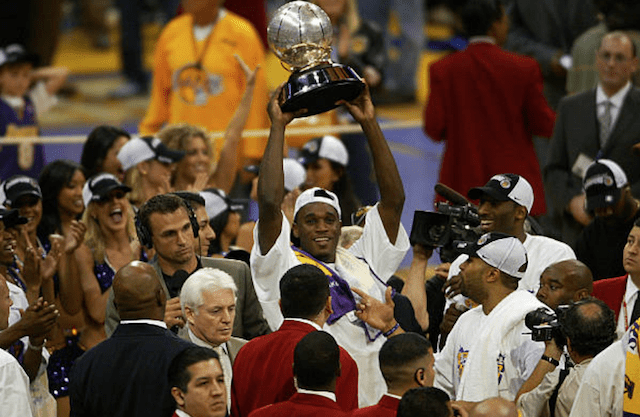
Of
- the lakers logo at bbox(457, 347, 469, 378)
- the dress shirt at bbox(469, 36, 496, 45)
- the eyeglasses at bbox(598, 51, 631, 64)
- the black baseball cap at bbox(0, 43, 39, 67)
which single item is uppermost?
the dress shirt at bbox(469, 36, 496, 45)

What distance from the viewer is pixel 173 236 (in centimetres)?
614

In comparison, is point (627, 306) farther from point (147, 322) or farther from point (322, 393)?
point (147, 322)

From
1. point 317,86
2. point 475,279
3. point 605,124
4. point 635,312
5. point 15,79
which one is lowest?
point 635,312

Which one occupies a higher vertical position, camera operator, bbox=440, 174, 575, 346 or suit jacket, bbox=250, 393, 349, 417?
camera operator, bbox=440, 174, 575, 346

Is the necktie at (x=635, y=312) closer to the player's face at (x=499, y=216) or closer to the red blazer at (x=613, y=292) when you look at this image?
the red blazer at (x=613, y=292)

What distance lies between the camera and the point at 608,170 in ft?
23.9

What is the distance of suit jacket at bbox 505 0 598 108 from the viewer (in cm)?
1047

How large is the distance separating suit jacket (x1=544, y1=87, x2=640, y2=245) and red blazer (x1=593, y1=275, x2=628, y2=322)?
2.14 metres

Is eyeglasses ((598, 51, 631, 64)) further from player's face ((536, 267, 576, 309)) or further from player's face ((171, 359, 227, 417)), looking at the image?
player's face ((171, 359, 227, 417))

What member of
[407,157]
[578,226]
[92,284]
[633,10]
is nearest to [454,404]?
[92,284]

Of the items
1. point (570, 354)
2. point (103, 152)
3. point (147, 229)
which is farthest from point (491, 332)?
point (103, 152)

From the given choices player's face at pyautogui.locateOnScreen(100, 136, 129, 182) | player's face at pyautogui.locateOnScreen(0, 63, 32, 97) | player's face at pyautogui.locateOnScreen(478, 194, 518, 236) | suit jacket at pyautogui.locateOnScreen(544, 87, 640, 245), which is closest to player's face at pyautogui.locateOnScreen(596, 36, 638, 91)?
suit jacket at pyautogui.locateOnScreen(544, 87, 640, 245)

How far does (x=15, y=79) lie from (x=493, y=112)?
3801 millimetres

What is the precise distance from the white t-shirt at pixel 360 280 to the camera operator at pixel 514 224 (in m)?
0.38
